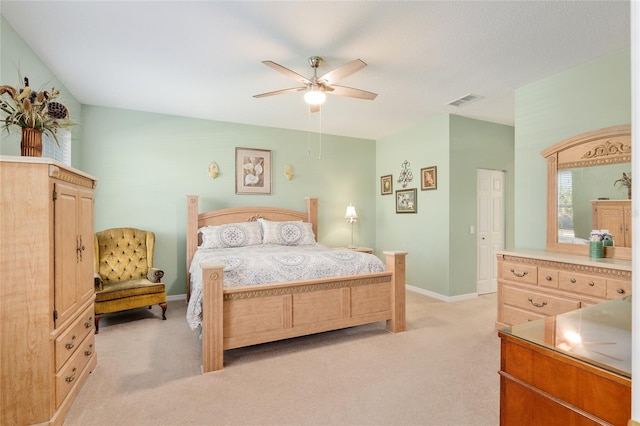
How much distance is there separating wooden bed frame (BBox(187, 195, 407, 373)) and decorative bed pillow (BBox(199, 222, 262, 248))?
170 centimetres

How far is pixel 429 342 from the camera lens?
10.5ft

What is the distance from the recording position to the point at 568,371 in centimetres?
93

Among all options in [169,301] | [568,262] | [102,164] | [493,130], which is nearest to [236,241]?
[169,301]

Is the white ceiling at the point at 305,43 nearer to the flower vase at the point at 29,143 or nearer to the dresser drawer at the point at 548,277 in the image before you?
the flower vase at the point at 29,143

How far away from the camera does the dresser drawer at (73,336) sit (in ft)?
6.49

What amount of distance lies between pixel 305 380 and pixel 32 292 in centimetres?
192

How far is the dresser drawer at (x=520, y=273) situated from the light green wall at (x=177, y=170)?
3.15 meters

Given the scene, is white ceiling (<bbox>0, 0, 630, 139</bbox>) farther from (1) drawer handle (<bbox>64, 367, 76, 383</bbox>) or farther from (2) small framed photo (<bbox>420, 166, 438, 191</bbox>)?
(1) drawer handle (<bbox>64, 367, 76, 383</bbox>)

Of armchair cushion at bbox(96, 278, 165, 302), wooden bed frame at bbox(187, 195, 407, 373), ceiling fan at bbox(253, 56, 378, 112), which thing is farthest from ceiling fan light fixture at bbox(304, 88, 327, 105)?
armchair cushion at bbox(96, 278, 165, 302)

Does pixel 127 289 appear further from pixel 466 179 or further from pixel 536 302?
pixel 466 179

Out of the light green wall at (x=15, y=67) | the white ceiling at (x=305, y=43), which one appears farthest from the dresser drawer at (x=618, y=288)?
the light green wall at (x=15, y=67)

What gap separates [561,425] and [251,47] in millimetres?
3217

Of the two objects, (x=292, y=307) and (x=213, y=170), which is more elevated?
(x=213, y=170)

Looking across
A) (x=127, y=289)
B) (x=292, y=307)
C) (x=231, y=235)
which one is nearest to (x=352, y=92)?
(x=292, y=307)
